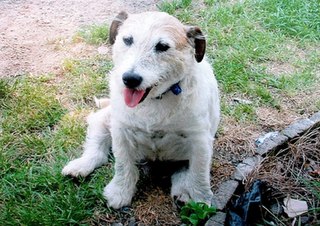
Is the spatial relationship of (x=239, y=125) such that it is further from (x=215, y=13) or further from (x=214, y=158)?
(x=215, y=13)

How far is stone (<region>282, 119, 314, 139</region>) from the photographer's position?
11.6 feet

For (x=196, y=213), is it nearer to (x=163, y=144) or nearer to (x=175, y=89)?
(x=163, y=144)

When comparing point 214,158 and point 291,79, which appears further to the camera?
point 291,79

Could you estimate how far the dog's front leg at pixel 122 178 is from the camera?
3314 millimetres

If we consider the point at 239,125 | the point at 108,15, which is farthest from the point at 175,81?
the point at 108,15

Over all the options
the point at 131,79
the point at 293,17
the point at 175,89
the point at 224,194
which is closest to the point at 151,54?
the point at 131,79

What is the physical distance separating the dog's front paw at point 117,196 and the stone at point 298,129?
4.02 ft

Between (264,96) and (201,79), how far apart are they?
1.53 m

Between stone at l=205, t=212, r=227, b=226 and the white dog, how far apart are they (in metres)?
0.47

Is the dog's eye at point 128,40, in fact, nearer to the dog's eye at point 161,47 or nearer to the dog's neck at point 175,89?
the dog's eye at point 161,47

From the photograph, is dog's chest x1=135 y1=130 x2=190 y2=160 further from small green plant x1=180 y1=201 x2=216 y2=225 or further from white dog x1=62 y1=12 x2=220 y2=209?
small green plant x1=180 y1=201 x2=216 y2=225

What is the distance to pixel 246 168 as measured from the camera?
3.25 m

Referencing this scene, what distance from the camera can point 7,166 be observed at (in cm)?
366

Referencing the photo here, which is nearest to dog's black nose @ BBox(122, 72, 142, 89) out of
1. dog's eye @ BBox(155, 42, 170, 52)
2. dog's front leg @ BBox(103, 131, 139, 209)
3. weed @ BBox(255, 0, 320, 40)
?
dog's eye @ BBox(155, 42, 170, 52)
